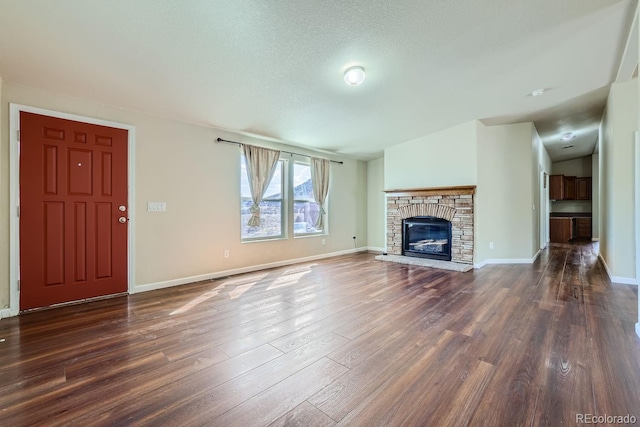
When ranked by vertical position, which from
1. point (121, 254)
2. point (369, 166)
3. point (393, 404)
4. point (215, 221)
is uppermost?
point (369, 166)

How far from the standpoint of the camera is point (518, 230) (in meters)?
5.41

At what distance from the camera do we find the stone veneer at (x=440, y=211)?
16.5ft

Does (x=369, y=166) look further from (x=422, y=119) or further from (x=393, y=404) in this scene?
(x=393, y=404)

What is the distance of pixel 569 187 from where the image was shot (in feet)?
30.1

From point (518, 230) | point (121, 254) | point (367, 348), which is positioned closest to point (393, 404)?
point (367, 348)

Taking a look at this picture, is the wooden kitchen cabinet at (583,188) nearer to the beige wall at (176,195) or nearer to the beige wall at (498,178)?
the beige wall at (498,178)

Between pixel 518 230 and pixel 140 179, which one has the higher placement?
pixel 140 179

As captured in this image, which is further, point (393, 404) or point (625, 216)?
point (625, 216)

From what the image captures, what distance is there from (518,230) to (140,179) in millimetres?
6357

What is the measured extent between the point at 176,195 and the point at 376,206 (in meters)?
4.64

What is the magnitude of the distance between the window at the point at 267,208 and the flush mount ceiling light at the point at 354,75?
92.3 inches

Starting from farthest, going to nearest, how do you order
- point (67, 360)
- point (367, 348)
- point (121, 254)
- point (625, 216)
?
point (625, 216), point (121, 254), point (367, 348), point (67, 360)

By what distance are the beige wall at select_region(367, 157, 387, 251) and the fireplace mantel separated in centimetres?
94

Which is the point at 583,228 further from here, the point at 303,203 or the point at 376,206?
the point at 303,203
